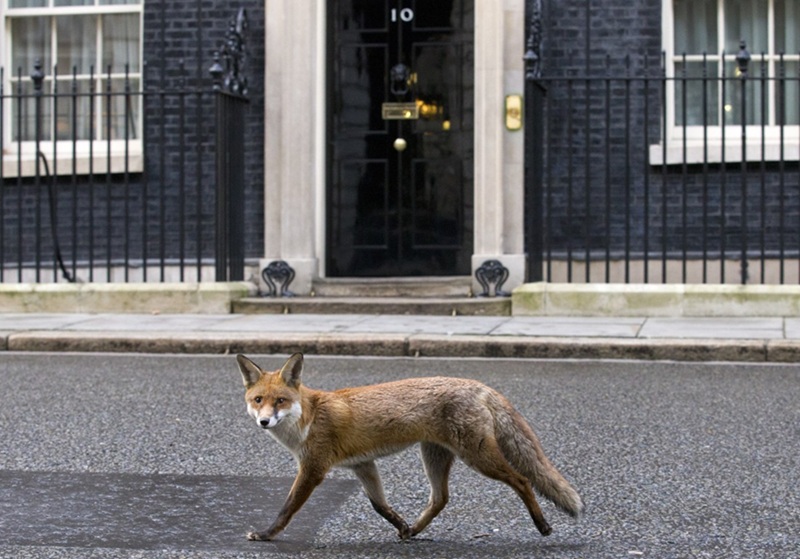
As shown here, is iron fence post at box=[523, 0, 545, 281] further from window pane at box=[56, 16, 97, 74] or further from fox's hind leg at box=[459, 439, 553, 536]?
fox's hind leg at box=[459, 439, 553, 536]

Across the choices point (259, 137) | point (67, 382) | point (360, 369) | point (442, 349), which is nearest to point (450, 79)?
point (259, 137)

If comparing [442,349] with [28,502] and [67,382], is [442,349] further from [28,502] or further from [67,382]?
[28,502]

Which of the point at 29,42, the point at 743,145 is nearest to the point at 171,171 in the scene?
the point at 29,42

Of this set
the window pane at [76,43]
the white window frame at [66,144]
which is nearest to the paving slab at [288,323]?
the white window frame at [66,144]

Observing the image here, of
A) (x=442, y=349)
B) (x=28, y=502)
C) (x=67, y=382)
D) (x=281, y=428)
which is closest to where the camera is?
(x=281, y=428)

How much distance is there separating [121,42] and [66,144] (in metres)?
1.28

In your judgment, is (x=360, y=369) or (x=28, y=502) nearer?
(x=28, y=502)

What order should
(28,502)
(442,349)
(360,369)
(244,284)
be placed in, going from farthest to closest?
(244,284) → (442,349) → (360,369) → (28,502)

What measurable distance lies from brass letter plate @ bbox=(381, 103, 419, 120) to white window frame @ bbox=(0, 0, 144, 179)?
2.72 m

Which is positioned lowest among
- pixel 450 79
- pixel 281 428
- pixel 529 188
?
pixel 281 428

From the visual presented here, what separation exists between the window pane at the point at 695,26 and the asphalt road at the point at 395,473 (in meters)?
5.46

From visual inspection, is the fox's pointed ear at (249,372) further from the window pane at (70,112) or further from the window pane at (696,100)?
the window pane at (70,112)

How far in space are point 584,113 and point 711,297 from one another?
8.35 ft

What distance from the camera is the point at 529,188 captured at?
1270 cm
